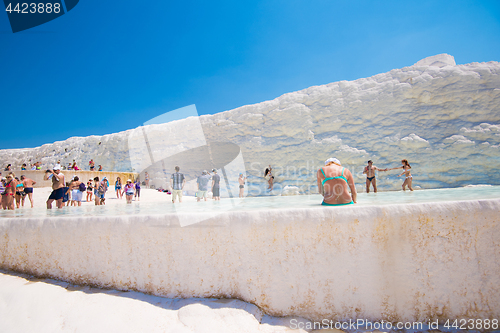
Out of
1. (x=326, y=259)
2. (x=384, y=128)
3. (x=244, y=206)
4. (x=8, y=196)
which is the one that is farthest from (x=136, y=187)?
(x=384, y=128)

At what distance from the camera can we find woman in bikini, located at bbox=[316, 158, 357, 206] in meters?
3.14

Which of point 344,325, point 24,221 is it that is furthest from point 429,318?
point 24,221

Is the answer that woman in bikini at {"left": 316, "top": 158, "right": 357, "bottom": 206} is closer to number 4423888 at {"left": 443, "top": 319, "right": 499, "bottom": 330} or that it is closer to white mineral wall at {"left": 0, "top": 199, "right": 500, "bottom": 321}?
white mineral wall at {"left": 0, "top": 199, "right": 500, "bottom": 321}

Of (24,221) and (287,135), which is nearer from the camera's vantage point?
(24,221)

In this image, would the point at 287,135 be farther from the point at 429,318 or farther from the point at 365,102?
the point at 429,318

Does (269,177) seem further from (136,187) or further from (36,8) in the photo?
(36,8)

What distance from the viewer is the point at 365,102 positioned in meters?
13.2

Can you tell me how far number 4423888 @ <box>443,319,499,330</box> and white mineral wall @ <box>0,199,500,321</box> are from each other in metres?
0.07

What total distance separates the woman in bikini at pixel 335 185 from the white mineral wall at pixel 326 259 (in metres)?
0.60

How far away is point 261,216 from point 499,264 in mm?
2477

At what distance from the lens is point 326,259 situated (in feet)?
8.44

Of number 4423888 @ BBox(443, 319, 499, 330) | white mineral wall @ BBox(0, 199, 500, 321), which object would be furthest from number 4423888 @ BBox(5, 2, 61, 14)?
number 4423888 @ BBox(443, 319, 499, 330)

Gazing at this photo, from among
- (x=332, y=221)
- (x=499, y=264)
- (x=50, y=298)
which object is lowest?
(x=50, y=298)

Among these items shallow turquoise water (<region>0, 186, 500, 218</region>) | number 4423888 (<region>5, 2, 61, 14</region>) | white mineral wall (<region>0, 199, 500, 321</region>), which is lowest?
white mineral wall (<region>0, 199, 500, 321</region>)
